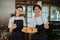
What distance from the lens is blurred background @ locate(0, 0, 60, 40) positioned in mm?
5312

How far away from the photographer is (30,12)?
593 cm

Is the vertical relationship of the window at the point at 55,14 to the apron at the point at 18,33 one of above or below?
above

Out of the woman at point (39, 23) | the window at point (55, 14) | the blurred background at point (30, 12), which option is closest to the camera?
the woman at point (39, 23)

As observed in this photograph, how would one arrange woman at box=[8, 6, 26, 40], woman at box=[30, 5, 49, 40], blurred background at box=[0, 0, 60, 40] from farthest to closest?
1. blurred background at box=[0, 0, 60, 40]
2. woman at box=[8, 6, 26, 40]
3. woman at box=[30, 5, 49, 40]

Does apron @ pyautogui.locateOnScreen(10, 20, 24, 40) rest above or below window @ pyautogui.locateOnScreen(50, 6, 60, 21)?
below

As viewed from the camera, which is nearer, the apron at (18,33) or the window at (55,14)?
the apron at (18,33)

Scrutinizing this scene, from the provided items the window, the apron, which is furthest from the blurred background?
the apron

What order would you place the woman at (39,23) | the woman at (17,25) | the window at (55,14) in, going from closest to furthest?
the woman at (39,23)
the woman at (17,25)
the window at (55,14)

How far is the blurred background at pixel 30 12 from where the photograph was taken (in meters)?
5.31

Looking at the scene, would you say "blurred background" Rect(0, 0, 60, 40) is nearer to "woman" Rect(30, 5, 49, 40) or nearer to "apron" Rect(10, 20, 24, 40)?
"apron" Rect(10, 20, 24, 40)

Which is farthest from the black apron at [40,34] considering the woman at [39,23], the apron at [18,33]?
the apron at [18,33]

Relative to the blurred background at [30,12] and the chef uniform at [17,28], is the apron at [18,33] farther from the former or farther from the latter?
the blurred background at [30,12]

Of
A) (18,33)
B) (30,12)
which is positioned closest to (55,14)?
(30,12)

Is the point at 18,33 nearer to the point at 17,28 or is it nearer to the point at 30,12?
the point at 17,28
